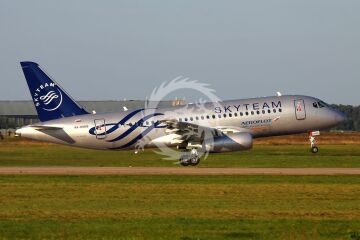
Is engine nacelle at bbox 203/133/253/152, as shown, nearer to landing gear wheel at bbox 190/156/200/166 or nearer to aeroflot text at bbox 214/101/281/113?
landing gear wheel at bbox 190/156/200/166

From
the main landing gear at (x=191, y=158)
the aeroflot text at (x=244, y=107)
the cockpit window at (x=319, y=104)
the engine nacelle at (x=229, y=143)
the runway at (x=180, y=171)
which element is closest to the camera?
the runway at (x=180, y=171)

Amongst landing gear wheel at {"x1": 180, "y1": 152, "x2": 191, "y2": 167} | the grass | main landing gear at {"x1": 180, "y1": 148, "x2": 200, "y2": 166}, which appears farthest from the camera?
landing gear wheel at {"x1": 180, "y1": 152, "x2": 191, "y2": 167}

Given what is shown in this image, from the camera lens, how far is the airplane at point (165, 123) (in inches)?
2142

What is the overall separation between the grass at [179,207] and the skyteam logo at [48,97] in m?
12.2

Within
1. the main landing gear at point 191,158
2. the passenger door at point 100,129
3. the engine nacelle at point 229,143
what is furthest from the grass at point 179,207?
the passenger door at point 100,129

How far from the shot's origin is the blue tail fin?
56188 millimetres

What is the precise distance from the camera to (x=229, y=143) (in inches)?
2067

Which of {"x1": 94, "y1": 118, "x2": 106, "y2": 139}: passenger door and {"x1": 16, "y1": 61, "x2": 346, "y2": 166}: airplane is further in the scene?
{"x1": 94, "y1": 118, "x2": 106, "y2": 139}: passenger door

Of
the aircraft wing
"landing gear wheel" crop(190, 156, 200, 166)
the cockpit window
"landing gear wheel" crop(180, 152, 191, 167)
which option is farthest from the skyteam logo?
the cockpit window

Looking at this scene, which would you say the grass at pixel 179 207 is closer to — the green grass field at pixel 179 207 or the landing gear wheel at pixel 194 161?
the green grass field at pixel 179 207

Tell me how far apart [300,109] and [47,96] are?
15842mm

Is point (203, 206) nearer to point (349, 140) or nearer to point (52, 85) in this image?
point (52, 85)

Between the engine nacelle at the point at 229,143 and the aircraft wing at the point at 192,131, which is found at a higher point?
the aircraft wing at the point at 192,131

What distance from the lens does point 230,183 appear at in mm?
40344
